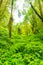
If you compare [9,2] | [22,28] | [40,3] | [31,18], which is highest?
[9,2]

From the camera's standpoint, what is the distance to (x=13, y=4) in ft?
50.5

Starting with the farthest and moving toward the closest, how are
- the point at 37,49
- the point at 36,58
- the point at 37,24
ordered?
the point at 37,24
the point at 37,49
the point at 36,58

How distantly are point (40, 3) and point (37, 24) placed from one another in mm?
3245

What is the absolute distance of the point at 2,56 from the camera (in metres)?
10.4

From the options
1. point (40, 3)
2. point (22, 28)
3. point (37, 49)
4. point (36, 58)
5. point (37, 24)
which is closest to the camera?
point (36, 58)

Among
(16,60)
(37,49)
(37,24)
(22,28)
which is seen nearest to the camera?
(16,60)

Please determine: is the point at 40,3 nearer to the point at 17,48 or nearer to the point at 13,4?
the point at 13,4

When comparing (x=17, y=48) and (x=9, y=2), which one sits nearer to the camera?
(x=17, y=48)

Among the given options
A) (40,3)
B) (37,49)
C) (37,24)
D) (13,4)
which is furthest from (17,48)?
(37,24)

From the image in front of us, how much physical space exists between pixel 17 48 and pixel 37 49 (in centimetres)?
141

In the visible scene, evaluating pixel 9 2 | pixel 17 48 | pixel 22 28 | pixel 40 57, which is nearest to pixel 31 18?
pixel 22 28

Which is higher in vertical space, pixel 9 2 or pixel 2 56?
pixel 9 2

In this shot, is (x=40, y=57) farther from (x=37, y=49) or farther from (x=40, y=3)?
(x=40, y=3)

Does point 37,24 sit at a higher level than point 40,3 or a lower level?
lower
